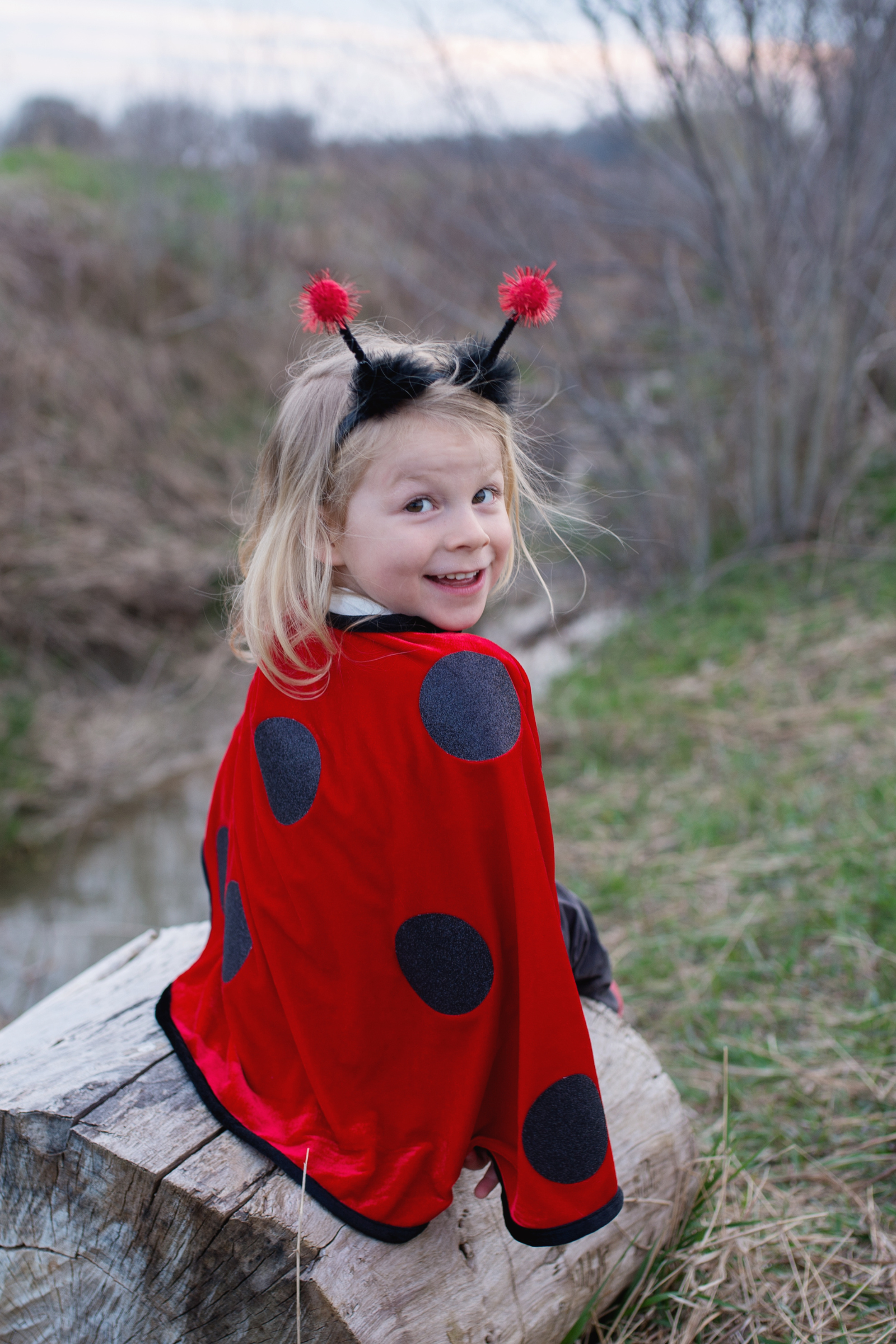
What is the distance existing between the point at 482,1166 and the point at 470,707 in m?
0.68

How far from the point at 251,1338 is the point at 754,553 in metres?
5.62

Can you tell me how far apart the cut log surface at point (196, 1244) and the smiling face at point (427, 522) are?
85cm

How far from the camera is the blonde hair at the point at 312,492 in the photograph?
140 cm

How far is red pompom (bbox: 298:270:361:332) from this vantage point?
140cm

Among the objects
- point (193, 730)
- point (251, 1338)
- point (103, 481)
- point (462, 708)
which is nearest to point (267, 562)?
point (462, 708)

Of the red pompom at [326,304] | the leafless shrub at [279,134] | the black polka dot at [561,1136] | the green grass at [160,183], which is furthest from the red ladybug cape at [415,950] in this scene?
the green grass at [160,183]

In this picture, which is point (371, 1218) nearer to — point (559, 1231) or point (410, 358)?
point (559, 1231)

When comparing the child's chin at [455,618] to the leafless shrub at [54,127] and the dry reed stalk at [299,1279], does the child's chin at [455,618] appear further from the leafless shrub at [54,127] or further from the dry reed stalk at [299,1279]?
the leafless shrub at [54,127]

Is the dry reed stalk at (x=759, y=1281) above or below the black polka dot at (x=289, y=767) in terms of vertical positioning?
below

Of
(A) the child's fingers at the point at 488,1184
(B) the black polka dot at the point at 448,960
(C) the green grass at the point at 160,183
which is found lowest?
(A) the child's fingers at the point at 488,1184

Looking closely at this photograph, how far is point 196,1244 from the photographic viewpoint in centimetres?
142

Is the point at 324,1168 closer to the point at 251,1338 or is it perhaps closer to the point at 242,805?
the point at 251,1338

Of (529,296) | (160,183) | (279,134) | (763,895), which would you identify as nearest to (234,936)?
(529,296)

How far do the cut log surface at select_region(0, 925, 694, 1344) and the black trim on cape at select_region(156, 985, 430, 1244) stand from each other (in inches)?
0.6
